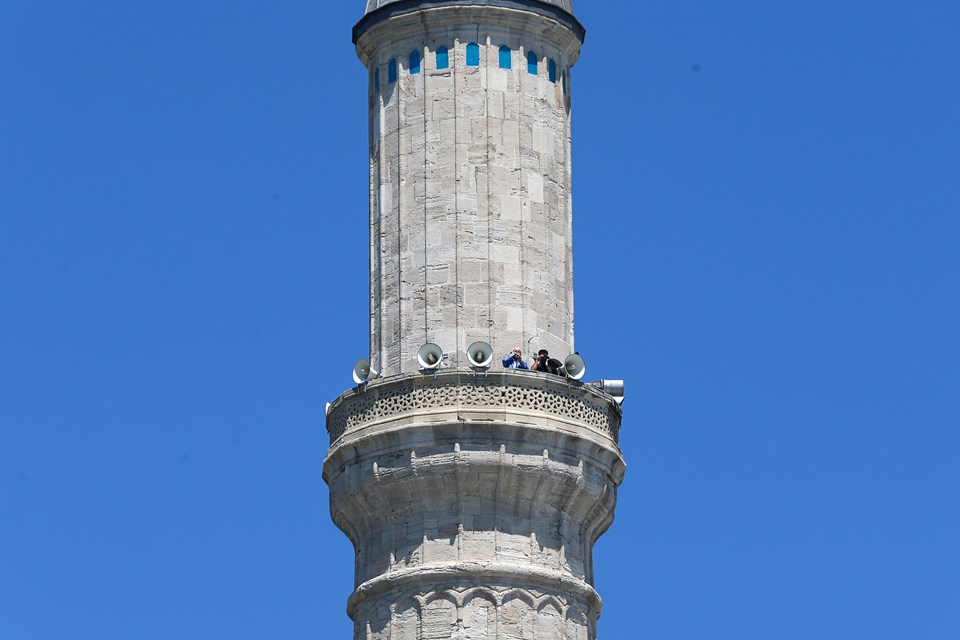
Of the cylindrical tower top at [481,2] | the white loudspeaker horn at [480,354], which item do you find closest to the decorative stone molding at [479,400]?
the white loudspeaker horn at [480,354]

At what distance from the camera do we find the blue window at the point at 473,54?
70.4 metres

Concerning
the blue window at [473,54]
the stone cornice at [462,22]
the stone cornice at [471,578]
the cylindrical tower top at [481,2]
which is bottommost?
the stone cornice at [471,578]

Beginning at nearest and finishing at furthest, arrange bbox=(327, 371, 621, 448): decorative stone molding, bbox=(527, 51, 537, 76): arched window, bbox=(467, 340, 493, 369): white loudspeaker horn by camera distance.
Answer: bbox=(327, 371, 621, 448): decorative stone molding → bbox=(467, 340, 493, 369): white loudspeaker horn → bbox=(527, 51, 537, 76): arched window

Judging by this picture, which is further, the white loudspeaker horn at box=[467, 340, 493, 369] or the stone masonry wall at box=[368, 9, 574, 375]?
the stone masonry wall at box=[368, 9, 574, 375]

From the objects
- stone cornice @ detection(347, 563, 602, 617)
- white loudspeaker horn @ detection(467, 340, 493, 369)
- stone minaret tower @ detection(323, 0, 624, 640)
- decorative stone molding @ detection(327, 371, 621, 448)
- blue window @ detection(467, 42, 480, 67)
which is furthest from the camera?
blue window @ detection(467, 42, 480, 67)

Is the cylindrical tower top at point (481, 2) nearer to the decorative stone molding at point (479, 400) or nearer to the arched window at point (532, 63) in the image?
the arched window at point (532, 63)

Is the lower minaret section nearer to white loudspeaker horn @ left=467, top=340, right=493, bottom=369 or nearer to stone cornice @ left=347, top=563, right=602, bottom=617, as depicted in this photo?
stone cornice @ left=347, top=563, right=602, bottom=617

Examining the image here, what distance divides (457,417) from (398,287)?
3.36 m

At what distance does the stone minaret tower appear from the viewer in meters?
67.2

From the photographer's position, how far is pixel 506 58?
70.7 meters

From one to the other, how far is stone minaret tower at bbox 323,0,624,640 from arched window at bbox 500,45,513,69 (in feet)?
0.13

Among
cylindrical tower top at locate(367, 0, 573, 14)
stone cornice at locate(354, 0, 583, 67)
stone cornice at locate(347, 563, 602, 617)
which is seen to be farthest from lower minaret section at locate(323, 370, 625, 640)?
cylindrical tower top at locate(367, 0, 573, 14)

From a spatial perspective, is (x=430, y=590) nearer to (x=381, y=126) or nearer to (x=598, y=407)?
(x=598, y=407)

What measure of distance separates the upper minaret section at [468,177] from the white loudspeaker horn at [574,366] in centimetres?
51
